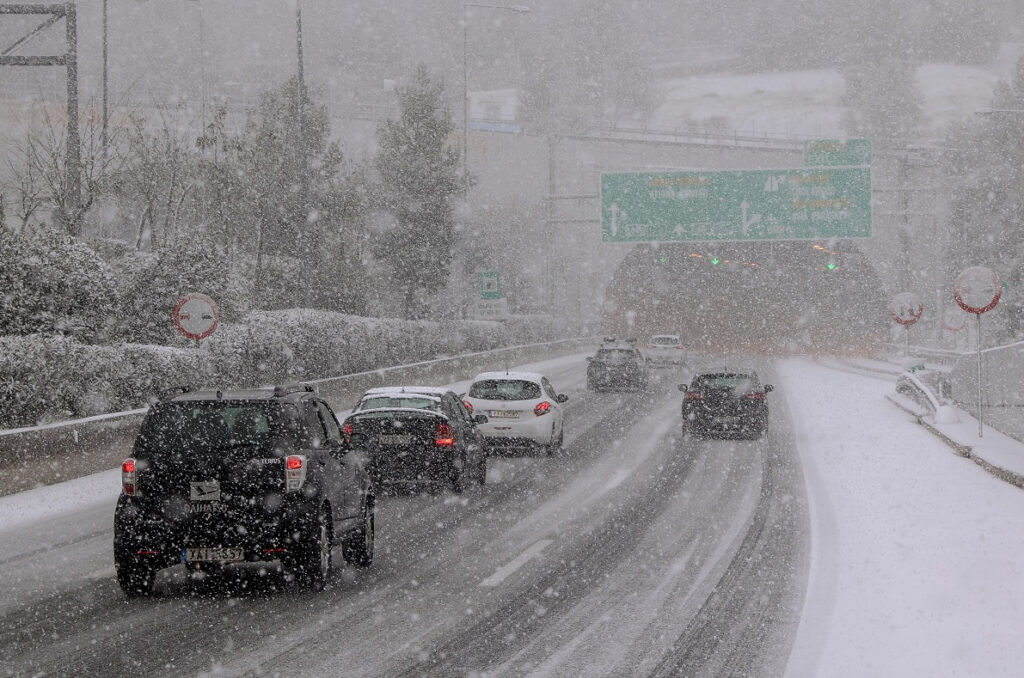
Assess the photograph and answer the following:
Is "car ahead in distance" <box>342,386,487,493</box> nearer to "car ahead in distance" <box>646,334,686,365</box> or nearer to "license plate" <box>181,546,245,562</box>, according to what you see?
"license plate" <box>181,546,245,562</box>

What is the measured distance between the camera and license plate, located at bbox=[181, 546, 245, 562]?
962cm

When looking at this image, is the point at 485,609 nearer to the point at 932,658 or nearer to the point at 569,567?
the point at 569,567

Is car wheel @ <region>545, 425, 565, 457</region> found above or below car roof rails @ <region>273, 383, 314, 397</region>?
below

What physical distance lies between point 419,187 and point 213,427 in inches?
1628

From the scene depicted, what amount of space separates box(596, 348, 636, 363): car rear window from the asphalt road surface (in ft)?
70.9

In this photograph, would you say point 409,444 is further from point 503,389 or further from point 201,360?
point 201,360

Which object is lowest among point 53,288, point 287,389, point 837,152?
point 287,389

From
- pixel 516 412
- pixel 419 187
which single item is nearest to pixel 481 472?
pixel 516 412

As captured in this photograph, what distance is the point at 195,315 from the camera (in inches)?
815

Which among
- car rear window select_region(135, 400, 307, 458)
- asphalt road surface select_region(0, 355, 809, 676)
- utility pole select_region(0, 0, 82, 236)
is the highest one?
utility pole select_region(0, 0, 82, 236)

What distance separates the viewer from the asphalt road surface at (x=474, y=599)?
7.76 meters

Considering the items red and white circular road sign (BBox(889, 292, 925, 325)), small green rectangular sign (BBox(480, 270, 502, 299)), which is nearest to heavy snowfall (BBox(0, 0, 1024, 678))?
red and white circular road sign (BBox(889, 292, 925, 325))

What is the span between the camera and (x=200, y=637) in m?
8.39

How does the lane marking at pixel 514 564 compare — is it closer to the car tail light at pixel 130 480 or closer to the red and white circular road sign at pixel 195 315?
the car tail light at pixel 130 480
